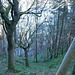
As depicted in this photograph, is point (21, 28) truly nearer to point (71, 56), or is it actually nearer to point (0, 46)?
point (0, 46)

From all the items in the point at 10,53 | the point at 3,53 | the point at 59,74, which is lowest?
the point at 3,53

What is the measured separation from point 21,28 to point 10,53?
21.0ft

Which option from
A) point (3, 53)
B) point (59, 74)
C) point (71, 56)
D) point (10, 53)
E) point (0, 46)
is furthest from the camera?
point (0, 46)

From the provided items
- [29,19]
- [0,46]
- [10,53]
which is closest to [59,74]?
[10,53]

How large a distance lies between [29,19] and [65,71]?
12176 mm

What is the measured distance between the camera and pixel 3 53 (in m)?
16.1

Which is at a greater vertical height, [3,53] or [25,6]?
[25,6]

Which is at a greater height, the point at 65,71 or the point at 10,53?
the point at 65,71

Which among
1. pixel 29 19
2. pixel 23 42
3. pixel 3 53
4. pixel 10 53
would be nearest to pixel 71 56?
pixel 10 53

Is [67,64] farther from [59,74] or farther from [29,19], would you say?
[29,19]

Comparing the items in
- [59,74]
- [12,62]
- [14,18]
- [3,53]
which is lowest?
[3,53]

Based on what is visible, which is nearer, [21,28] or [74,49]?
[74,49]

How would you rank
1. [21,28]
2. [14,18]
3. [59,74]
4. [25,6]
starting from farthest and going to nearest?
1. [21,28]
2. [25,6]
3. [14,18]
4. [59,74]

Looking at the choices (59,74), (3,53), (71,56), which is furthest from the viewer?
(3,53)
